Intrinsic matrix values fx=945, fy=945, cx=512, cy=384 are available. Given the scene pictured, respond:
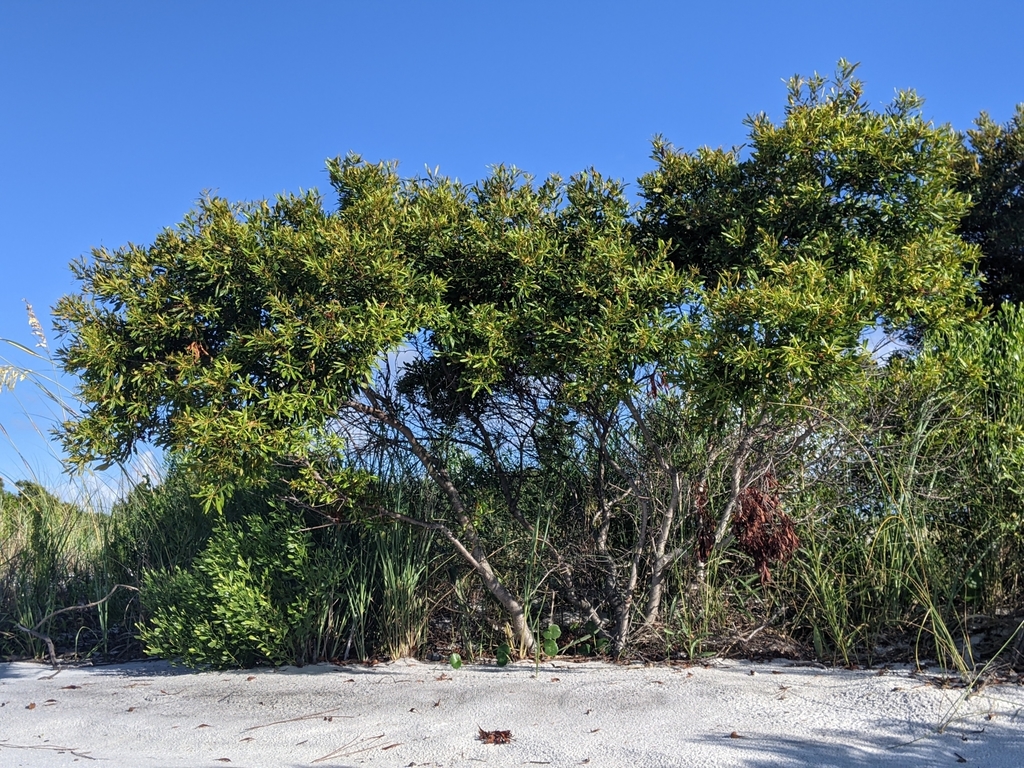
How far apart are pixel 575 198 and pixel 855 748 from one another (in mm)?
3954

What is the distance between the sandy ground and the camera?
4.92 metres

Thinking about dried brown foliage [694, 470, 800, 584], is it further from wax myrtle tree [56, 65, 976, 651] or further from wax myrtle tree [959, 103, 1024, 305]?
wax myrtle tree [959, 103, 1024, 305]

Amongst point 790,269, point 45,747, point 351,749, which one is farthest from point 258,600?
point 790,269

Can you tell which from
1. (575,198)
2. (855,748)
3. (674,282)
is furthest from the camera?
(575,198)

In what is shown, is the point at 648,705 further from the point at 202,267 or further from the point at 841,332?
the point at 202,267

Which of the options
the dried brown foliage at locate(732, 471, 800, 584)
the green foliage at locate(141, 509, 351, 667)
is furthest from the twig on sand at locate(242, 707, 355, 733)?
the dried brown foliage at locate(732, 471, 800, 584)

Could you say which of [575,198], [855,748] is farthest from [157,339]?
[855,748]

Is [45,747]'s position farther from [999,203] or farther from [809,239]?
[999,203]

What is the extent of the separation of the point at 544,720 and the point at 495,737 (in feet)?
1.20

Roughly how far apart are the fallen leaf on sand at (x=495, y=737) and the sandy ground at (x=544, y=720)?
3 centimetres

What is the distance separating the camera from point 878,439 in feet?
22.8

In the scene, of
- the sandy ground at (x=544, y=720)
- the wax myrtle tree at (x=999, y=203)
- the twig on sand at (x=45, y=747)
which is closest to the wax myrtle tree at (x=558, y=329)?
the sandy ground at (x=544, y=720)

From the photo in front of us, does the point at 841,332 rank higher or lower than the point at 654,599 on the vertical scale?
higher

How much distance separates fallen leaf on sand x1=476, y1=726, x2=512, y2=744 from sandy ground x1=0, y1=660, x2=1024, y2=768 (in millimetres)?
32
